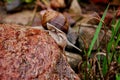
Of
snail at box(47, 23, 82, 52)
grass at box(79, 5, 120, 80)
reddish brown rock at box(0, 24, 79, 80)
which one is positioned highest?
reddish brown rock at box(0, 24, 79, 80)

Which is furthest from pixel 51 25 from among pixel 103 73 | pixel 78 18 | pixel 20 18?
pixel 20 18

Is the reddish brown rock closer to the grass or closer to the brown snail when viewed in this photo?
the grass

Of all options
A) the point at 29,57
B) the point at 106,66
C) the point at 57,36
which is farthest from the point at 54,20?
the point at 29,57

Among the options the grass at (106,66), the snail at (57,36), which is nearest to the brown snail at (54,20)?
the snail at (57,36)

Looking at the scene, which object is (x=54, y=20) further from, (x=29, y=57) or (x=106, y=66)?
(x=29, y=57)

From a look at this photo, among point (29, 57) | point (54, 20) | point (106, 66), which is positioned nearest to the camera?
point (29, 57)

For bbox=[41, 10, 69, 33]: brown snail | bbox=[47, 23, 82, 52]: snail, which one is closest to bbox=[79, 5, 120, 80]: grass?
bbox=[47, 23, 82, 52]: snail

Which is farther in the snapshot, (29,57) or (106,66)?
(106,66)

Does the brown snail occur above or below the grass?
Result: above

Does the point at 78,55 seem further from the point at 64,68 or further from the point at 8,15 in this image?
the point at 8,15
